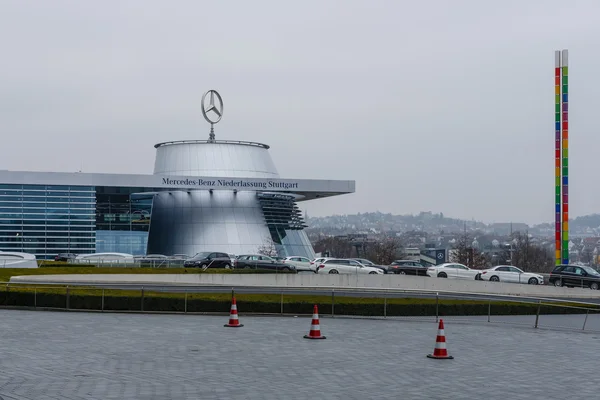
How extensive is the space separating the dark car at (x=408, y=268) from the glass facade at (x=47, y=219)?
27.9 meters

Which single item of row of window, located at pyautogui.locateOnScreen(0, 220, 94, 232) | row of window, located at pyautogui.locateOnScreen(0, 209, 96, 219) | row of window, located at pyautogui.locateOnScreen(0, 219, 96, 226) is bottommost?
row of window, located at pyautogui.locateOnScreen(0, 220, 94, 232)

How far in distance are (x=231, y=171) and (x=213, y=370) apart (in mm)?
64962

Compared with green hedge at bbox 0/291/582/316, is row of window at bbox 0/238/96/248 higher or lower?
higher

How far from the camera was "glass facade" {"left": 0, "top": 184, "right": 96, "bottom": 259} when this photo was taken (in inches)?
2746

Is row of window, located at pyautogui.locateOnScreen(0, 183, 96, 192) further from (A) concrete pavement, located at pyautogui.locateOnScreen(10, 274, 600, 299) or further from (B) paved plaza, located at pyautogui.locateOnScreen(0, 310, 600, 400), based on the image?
(B) paved plaza, located at pyautogui.locateOnScreen(0, 310, 600, 400)

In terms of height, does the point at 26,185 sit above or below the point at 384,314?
above

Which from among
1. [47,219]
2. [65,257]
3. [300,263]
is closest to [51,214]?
[47,219]

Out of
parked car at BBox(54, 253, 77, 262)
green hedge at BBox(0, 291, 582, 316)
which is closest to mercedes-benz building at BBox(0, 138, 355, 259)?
parked car at BBox(54, 253, 77, 262)

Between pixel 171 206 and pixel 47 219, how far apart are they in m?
11.4

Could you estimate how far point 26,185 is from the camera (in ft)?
232

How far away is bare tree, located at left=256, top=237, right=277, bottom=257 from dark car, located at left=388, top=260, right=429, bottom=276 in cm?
1404

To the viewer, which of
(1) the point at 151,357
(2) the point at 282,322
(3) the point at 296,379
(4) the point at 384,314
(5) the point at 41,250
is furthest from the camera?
(5) the point at 41,250

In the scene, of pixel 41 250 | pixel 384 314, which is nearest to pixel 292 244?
pixel 41 250

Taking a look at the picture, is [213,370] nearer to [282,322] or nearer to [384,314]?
[282,322]
